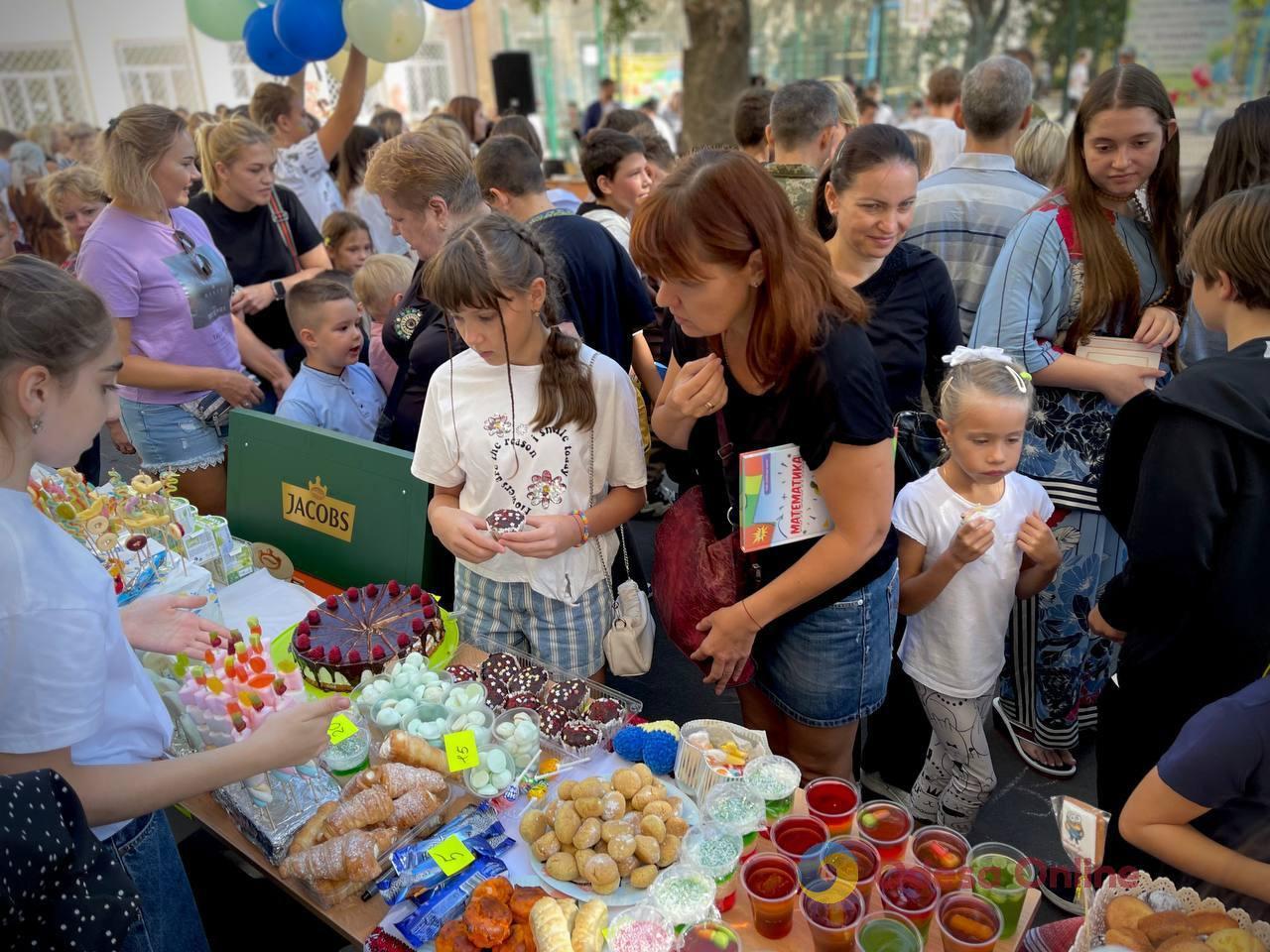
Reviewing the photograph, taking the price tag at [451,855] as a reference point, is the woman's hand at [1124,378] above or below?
above

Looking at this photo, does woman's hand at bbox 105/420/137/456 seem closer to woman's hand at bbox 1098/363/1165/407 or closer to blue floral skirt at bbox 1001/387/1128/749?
blue floral skirt at bbox 1001/387/1128/749

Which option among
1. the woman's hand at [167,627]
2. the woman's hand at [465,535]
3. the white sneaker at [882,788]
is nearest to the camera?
the woman's hand at [167,627]

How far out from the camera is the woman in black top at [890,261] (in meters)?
2.18

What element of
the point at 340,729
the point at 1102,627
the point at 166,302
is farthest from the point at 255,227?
the point at 1102,627

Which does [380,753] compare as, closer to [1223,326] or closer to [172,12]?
[1223,326]

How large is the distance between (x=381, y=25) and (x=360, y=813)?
4658 mm

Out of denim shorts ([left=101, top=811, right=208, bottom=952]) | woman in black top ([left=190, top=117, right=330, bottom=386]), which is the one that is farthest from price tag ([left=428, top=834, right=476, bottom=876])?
woman in black top ([left=190, top=117, right=330, bottom=386])

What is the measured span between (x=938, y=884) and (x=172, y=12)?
58.4 feet

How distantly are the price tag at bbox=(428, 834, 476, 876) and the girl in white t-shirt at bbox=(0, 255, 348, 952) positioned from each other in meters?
0.27

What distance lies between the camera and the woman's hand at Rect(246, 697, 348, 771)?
1387 mm

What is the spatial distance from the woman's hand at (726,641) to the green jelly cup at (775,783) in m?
0.25

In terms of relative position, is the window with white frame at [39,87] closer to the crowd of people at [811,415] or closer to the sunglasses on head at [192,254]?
the crowd of people at [811,415]

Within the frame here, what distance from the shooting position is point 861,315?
1569 mm

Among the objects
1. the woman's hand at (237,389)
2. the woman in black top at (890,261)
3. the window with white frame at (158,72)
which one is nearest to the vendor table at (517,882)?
the woman in black top at (890,261)
